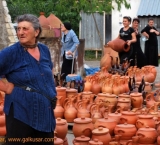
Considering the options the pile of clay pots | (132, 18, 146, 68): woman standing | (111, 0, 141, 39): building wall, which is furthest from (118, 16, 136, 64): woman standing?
(111, 0, 141, 39): building wall

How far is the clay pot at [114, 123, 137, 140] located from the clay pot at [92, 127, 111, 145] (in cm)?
20

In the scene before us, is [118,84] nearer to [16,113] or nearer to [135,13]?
[16,113]

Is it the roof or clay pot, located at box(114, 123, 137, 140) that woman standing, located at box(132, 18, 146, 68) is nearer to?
clay pot, located at box(114, 123, 137, 140)

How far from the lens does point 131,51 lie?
876 cm

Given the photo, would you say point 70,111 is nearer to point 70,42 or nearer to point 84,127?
point 84,127

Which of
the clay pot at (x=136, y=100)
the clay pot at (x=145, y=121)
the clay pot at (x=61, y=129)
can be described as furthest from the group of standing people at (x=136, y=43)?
the clay pot at (x=61, y=129)

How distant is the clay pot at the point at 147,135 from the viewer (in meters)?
4.34

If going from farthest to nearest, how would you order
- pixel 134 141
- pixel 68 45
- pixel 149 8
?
pixel 149 8, pixel 68 45, pixel 134 141

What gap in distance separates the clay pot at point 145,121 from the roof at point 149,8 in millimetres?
11766

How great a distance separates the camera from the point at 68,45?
8484mm

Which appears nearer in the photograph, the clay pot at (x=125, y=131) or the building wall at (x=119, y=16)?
the clay pot at (x=125, y=131)

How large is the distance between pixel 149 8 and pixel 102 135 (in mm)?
12476

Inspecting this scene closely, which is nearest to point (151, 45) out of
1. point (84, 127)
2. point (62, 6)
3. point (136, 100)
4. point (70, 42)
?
point (70, 42)

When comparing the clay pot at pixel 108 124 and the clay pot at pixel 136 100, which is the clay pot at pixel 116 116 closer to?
the clay pot at pixel 108 124
